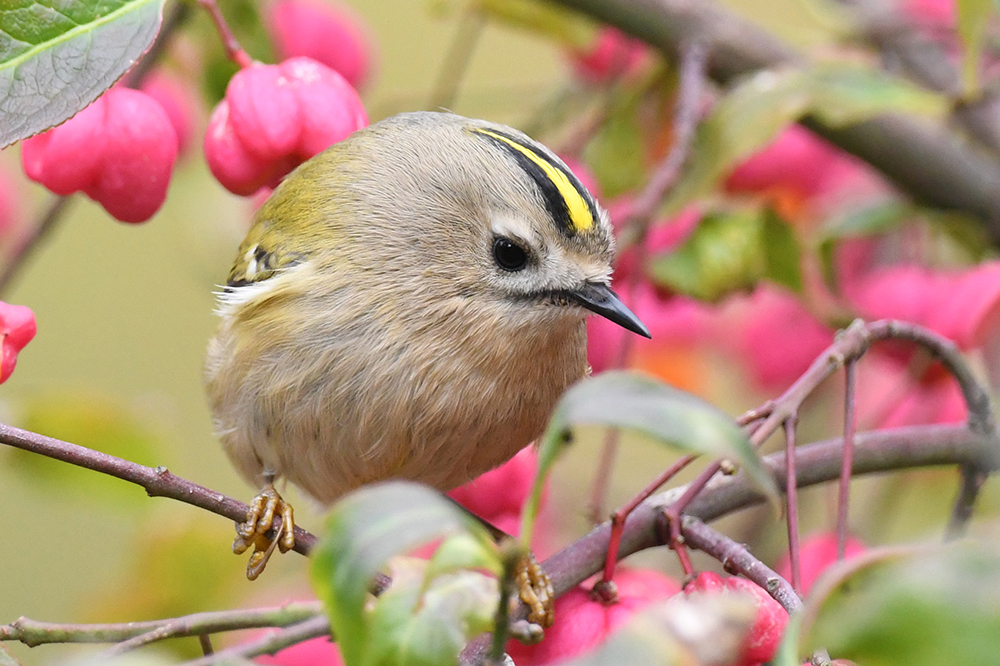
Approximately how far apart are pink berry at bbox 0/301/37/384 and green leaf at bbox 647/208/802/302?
0.59 m

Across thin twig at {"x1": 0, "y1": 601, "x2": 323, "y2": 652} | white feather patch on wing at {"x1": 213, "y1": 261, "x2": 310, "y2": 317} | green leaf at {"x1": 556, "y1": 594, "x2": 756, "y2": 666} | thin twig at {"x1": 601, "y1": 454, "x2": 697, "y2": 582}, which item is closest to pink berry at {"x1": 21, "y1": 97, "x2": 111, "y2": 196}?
white feather patch on wing at {"x1": 213, "y1": 261, "x2": 310, "y2": 317}

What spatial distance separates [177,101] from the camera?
1.26 meters

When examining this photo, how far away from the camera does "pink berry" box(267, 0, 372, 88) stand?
1219mm

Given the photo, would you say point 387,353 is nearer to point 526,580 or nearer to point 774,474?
point 526,580

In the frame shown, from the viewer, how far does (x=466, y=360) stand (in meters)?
0.90

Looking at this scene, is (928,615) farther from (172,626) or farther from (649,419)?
(172,626)

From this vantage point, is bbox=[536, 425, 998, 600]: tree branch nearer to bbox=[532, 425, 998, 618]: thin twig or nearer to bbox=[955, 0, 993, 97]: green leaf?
bbox=[532, 425, 998, 618]: thin twig

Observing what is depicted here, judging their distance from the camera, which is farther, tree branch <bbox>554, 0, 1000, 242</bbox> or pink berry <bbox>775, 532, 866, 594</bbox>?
tree branch <bbox>554, 0, 1000, 242</bbox>

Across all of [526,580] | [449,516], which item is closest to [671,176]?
[526,580]

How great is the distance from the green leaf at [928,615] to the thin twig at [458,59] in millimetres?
959

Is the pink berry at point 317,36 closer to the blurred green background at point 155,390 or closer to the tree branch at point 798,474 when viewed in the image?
the blurred green background at point 155,390

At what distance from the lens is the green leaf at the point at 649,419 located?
0.38 m

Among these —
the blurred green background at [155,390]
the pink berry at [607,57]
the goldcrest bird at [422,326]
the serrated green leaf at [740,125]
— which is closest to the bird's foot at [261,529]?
the goldcrest bird at [422,326]

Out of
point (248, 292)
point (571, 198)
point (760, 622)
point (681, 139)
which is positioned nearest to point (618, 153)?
point (681, 139)
